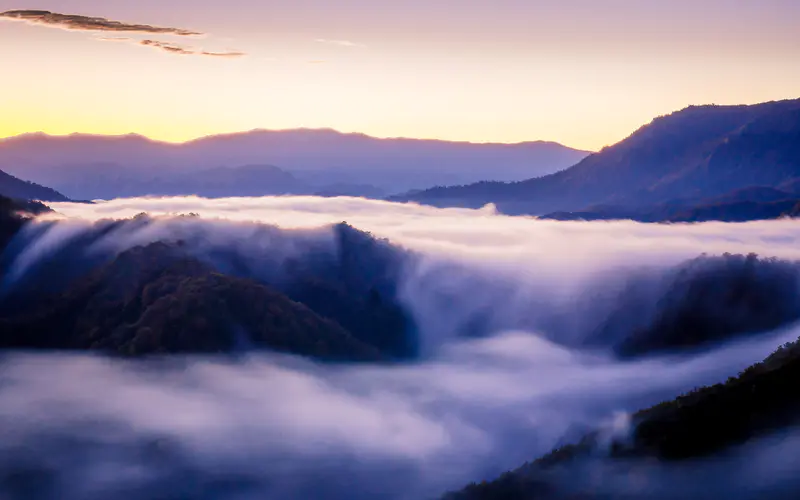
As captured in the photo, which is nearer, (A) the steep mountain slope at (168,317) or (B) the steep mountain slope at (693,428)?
(B) the steep mountain slope at (693,428)

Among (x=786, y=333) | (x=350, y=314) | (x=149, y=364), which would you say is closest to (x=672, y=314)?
(x=786, y=333)

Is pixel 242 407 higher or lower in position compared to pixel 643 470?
lower

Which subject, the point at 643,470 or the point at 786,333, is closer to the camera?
the point at 643,470

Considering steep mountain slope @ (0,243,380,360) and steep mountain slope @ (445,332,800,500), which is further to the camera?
steep mountain slope @ (0,243,380,360)

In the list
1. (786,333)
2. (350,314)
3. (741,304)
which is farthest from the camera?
(350,314)

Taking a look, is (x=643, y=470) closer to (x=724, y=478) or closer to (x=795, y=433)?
(x=724, y=478)

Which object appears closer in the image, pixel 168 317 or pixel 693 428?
pixel 693 428

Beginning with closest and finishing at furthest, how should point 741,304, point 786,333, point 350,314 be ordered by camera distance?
point 786,333 < point 741,304 < point 350,314

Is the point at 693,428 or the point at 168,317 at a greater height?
the point at 168,317

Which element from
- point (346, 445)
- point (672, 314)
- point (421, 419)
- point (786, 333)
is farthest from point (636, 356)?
point (346, 445)
